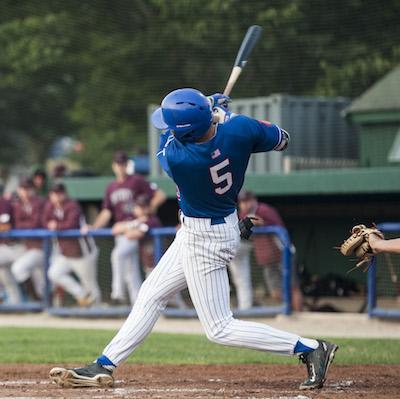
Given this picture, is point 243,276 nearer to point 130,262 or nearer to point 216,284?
point 130,262

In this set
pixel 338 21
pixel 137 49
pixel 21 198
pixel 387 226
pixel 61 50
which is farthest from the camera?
pixel 61 50

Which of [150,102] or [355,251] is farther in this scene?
[150,102]

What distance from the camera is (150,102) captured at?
72.0ft

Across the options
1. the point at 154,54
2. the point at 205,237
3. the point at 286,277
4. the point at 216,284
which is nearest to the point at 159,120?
the point at 205,237

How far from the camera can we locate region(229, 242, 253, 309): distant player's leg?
11980 mm

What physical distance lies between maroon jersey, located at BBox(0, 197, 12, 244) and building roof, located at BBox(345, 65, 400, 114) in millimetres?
4984

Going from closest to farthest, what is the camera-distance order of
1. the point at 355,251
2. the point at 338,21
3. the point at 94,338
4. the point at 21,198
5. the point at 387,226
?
the point at 355,251 < the point at 94,338 < the point at 387,226 < the point at 21,198 < the point at 338,21

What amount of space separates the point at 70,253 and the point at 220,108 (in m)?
7.29

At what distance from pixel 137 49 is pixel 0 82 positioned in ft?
16.3

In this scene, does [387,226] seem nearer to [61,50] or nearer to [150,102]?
[150,102]

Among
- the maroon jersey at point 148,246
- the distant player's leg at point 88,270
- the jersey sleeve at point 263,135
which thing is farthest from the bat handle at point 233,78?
the distant player's leg at point 88,270

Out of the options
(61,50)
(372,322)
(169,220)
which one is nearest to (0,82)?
(61,50)

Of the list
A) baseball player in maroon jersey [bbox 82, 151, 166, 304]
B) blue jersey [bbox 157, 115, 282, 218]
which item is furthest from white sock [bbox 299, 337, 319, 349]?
baseball player in maroon jersey [bbox 82, 151, 166, 304]

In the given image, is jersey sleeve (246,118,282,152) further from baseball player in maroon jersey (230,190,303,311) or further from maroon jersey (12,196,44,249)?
maroon jersey (12,196,44,249)
